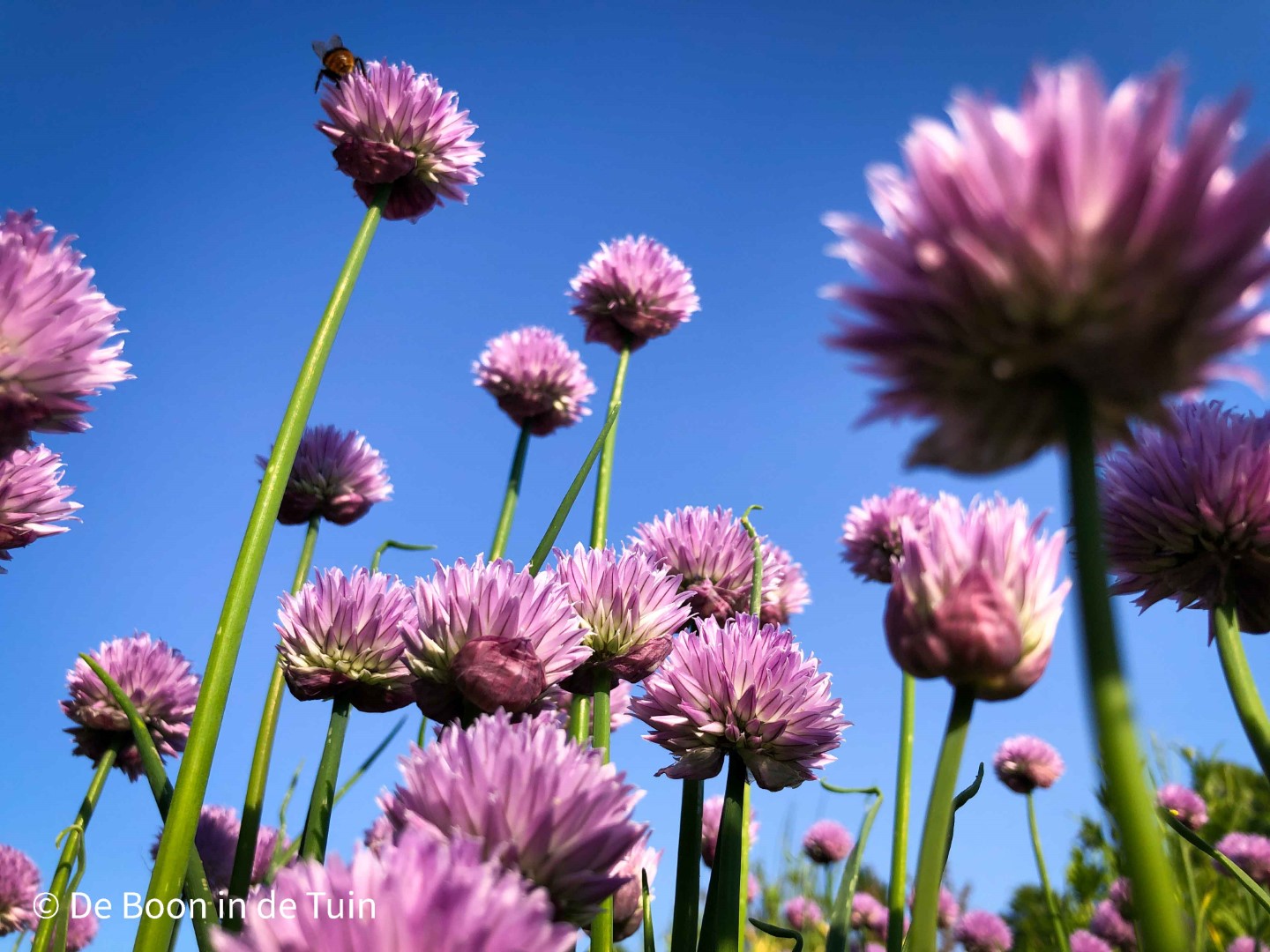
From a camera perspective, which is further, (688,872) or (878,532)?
(878,532)

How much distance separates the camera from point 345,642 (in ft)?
6.20

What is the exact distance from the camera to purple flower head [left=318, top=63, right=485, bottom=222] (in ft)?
7.61

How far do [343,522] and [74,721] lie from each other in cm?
101

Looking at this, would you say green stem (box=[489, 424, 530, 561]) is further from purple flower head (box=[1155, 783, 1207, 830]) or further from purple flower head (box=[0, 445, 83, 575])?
purple flower head (box=[1155, 783, 1207, 830])

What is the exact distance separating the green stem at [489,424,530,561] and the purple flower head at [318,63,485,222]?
1.13 metres

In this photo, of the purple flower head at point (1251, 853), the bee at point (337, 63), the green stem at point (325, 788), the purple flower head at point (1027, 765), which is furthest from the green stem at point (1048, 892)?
the bee at point (337, 63)

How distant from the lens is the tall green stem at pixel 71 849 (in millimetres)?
2064

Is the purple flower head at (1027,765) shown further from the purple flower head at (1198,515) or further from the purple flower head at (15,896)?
the purple flower head at (15,896)

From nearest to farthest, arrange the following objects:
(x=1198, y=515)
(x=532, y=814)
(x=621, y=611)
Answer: (x=532, y=814) < (x=1198, y=515) < (x=621, y=611)

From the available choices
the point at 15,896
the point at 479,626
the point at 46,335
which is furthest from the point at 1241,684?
the point at 15,896

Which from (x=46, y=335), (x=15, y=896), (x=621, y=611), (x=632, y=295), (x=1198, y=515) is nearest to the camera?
(x=46, y=335)

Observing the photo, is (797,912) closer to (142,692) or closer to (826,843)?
(826,843)

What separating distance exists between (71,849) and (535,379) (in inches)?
92.1

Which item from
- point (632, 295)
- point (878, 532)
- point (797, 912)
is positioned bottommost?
point (797, 912)
